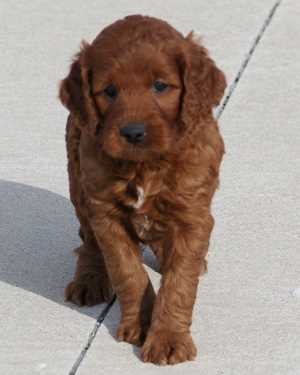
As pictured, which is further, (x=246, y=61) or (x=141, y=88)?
(x=246, y=61)

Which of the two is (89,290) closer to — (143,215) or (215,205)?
(143,215)

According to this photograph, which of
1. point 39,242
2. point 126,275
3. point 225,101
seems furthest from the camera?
point 225,101

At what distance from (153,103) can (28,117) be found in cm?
304

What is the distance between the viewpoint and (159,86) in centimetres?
492

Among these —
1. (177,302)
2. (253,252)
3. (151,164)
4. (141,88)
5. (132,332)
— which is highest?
(141,88)

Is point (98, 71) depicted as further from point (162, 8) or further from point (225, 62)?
point (162, 8)

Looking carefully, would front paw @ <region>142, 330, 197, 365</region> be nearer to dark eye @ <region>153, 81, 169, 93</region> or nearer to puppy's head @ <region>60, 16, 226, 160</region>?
puppy's head @ <region>60, 16, 226, 160</region>

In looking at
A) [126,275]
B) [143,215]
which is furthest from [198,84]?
[126,275]

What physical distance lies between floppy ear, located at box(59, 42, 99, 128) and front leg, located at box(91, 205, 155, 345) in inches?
16.2

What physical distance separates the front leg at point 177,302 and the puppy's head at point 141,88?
0.43 meters

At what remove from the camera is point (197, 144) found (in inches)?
201

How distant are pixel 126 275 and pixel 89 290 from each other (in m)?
0.48

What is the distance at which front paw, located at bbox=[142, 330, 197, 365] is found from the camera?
A: 503cm

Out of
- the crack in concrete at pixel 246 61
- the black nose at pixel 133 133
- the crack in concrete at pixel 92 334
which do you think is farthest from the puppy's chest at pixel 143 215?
Answer: the crack in concrete at pixel 246 61
